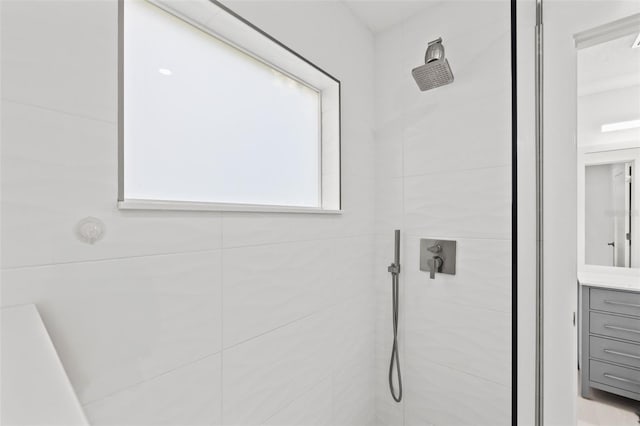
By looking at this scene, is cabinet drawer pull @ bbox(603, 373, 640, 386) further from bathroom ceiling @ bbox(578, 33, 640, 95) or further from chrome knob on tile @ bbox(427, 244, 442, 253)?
bathroom ceiling @ bbox(578, 33, 640, 95)

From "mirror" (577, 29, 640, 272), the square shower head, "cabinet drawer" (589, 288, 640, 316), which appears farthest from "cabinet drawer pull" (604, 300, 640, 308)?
the square shower head

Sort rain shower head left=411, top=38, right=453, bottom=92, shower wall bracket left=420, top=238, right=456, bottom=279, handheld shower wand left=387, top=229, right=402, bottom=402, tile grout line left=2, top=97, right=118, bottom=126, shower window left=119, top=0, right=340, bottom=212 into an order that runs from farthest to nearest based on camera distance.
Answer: handheld shower wand left=387, top=229, right=402, bottom=402 < shower wall bracket left=420, top=238, right=456, bottom=279 < rain shower head left=411, top=38, right=453, bottom=92 < shower window left=119, top=0, right=340, bottom=212 < tile grout line left=2, top=97, right=118, bottom=126

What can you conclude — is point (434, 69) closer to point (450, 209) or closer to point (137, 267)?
point (450, 209)

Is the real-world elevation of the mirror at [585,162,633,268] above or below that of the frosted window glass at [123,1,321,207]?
below

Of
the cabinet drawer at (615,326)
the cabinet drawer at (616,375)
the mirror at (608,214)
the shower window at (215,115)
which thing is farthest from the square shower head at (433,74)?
the cabinet drawer at (616,375)

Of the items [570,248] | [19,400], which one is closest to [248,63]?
Result: [19,400]

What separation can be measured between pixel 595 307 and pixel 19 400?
4.61 feet

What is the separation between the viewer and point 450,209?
1.37m

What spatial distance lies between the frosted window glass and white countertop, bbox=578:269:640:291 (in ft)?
3.52

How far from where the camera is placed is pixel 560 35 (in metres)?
1.03

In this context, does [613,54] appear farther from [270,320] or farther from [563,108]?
[270,320]

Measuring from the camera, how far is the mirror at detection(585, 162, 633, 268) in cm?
86

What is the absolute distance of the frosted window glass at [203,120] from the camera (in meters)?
0.80

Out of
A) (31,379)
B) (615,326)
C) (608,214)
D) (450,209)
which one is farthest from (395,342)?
(31,379)
